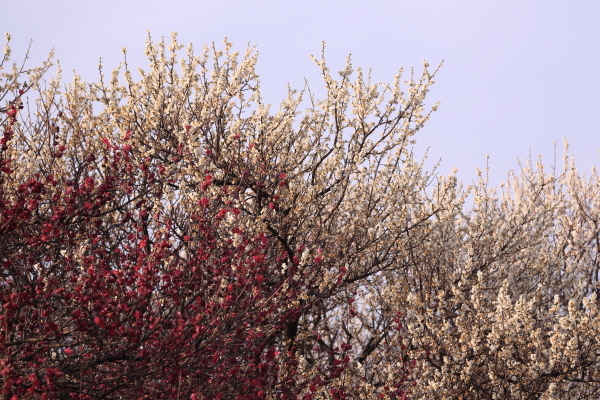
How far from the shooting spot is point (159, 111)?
11.2m

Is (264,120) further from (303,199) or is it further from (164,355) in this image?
(164,355)

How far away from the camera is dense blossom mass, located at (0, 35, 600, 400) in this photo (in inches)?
296

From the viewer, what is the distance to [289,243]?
1058cm

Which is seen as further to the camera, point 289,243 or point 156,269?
point 289,243

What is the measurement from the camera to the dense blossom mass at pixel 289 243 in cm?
752

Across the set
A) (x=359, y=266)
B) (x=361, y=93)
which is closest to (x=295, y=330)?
(x=359, y=266)

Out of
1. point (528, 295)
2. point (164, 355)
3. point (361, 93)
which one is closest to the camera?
point (164, 355)

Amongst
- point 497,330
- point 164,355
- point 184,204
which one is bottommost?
point 164,355

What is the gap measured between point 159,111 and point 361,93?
3.38 meters

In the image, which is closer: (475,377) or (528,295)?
(475,377)

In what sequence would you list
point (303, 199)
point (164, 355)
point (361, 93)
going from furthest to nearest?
point (361, 93) → point (303, 199) → point (164, 355)

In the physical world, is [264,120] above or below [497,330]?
above

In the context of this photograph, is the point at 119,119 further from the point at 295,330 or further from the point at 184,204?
the point at 295,330

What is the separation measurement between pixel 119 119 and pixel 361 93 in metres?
4.17
